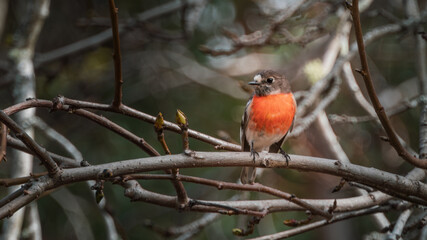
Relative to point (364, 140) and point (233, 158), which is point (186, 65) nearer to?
point (364, 140)

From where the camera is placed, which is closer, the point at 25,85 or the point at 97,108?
the point at 97,108

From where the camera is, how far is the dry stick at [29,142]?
1977 millimetres

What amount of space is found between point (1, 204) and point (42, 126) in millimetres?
1674

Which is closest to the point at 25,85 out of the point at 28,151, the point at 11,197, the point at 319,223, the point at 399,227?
the point at 28,151

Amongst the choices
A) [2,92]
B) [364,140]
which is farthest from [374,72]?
[2,92]

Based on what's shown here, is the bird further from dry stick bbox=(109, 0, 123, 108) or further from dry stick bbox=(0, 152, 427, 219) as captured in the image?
dry stick bbox=(109, 0, 123, 108)

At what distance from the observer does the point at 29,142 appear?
1991 mm

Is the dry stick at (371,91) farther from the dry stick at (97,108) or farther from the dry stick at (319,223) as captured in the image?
the dry stick at (97,108)

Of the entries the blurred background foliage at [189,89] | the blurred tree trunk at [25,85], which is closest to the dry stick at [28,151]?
the blurred tree trunk at [25,85]

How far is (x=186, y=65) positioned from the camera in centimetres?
708

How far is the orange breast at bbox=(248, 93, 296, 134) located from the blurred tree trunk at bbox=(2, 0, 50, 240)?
1963 mm

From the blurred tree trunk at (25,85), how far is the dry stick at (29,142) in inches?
59.8

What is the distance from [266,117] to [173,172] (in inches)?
86.6

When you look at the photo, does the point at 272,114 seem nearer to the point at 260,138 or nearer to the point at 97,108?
the point at 260,138
